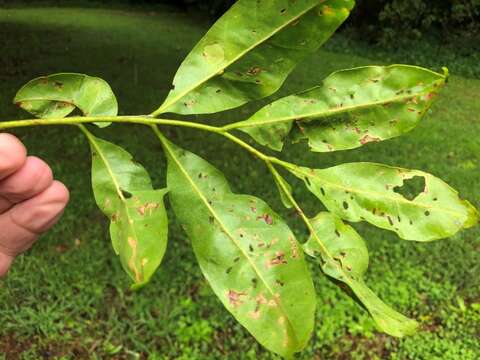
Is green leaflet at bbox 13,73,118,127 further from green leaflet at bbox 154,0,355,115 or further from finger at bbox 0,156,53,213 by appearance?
finger at bbox 0,156,53,213

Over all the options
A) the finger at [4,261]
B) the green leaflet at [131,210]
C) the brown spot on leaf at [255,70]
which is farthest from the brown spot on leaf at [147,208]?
the finger at [4,261]

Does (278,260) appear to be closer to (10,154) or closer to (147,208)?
(147,208)

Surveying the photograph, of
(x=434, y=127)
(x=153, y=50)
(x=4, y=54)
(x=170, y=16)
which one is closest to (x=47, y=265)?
(x=434, y=127)

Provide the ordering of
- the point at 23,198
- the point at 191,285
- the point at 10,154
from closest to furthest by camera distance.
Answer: the point at 10,154 → the point at 23,198 → the point at 191,285

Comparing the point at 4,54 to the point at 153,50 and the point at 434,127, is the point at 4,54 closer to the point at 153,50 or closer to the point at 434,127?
the point at 153,50

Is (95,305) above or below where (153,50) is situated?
above

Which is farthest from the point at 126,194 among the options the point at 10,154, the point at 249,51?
the point at 10,154

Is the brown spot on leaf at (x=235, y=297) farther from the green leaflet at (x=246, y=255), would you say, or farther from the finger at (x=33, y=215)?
the finger at (x=33, y=215)
